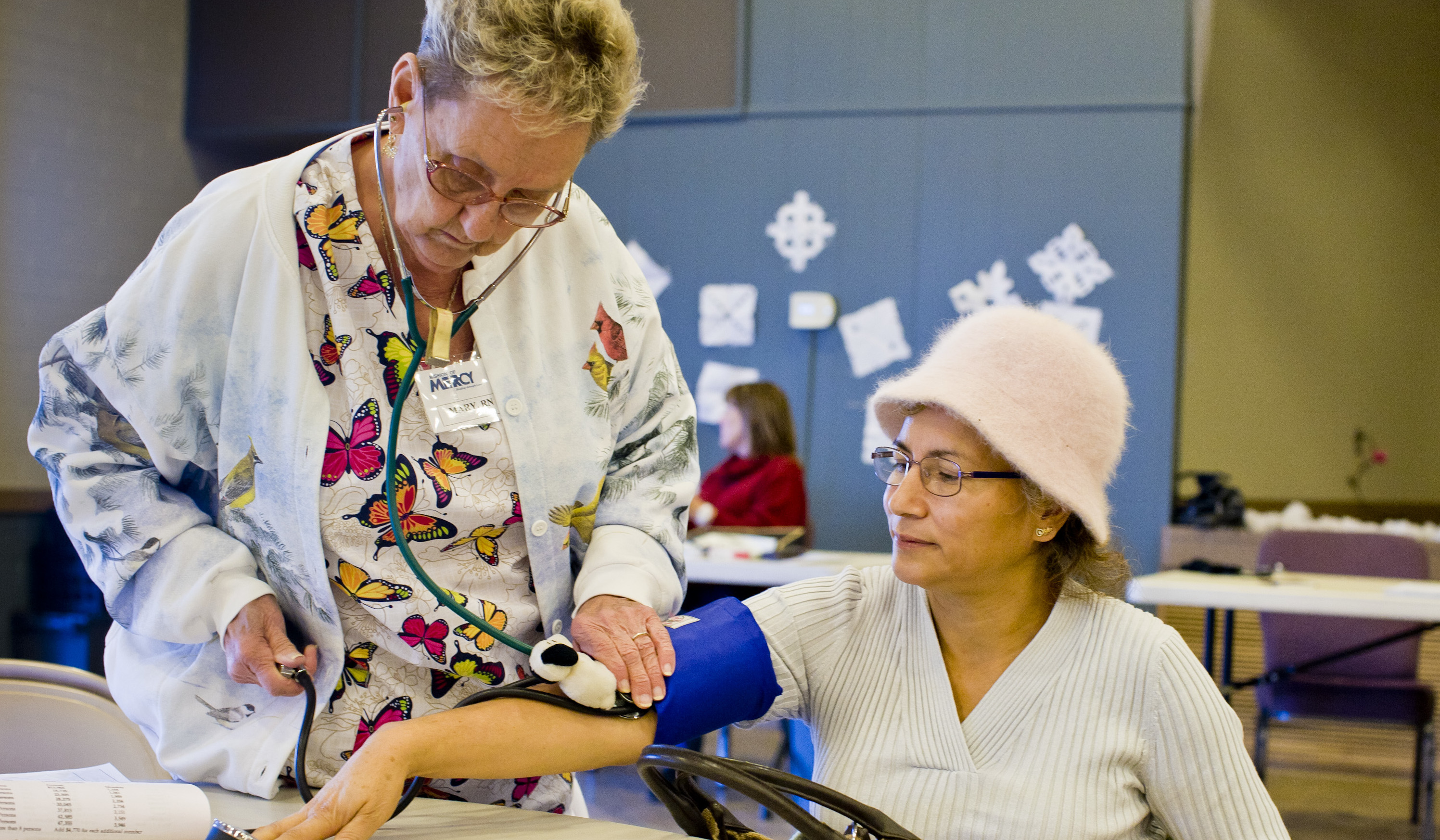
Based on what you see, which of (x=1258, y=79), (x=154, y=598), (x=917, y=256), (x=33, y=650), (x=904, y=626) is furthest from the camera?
(x=1258, y=79)

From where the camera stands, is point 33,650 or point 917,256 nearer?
point 33,650

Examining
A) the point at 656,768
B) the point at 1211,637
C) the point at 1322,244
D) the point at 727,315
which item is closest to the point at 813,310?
the point at 727,315

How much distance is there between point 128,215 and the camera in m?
5.55

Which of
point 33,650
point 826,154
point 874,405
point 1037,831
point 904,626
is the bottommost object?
point 33,650

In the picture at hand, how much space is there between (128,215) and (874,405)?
524cm

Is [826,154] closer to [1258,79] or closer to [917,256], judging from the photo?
[917,256]

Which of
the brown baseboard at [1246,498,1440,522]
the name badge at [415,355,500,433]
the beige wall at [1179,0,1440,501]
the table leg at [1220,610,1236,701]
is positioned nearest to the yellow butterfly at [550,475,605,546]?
the name badge at [415,355,500,433]

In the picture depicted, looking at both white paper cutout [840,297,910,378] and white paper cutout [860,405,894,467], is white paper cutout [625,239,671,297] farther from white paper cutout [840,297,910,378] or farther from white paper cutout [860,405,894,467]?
white paper cutout [860,405,894,467]

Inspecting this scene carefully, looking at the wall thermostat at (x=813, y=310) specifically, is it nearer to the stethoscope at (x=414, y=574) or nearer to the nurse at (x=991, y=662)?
the nurse at (x=991, y=662)

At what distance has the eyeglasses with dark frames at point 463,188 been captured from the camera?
3.41 ft

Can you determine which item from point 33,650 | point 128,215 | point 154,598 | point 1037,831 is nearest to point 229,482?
point 154,598

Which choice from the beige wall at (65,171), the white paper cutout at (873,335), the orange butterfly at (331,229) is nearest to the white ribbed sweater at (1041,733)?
the orange butterfly at (331,229)

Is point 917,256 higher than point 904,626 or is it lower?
higher

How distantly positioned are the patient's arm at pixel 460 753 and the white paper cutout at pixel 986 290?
4.38 metres
